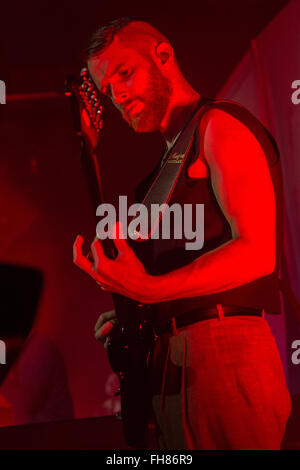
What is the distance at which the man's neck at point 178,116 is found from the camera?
1178 mm

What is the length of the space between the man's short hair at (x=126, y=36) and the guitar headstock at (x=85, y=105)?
7cm

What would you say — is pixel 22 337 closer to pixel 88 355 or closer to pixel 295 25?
pixel 88 355

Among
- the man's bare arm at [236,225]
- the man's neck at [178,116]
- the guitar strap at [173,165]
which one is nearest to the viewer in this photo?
the man's bare arm at [236,225]

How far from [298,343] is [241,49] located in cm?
152

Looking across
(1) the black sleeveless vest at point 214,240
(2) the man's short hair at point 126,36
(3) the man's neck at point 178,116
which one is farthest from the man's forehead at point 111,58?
(1) the black sleeveless vest at point 214,240

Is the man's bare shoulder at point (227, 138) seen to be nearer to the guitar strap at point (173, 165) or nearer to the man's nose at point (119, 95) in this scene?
the guitar strap at point (173, 165)

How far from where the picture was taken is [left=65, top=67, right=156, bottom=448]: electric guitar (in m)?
1.10

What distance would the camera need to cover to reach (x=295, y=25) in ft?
6.63

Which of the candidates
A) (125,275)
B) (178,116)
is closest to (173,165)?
(178,116)

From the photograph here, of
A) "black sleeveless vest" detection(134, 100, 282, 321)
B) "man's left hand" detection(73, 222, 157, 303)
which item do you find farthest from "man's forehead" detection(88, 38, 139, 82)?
"man's left hand" detection(73, 222, 157, 303)

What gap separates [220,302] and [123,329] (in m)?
0.29

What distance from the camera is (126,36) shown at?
4.07 ft

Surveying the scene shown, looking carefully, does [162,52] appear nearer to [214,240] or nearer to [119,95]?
[119,95]
